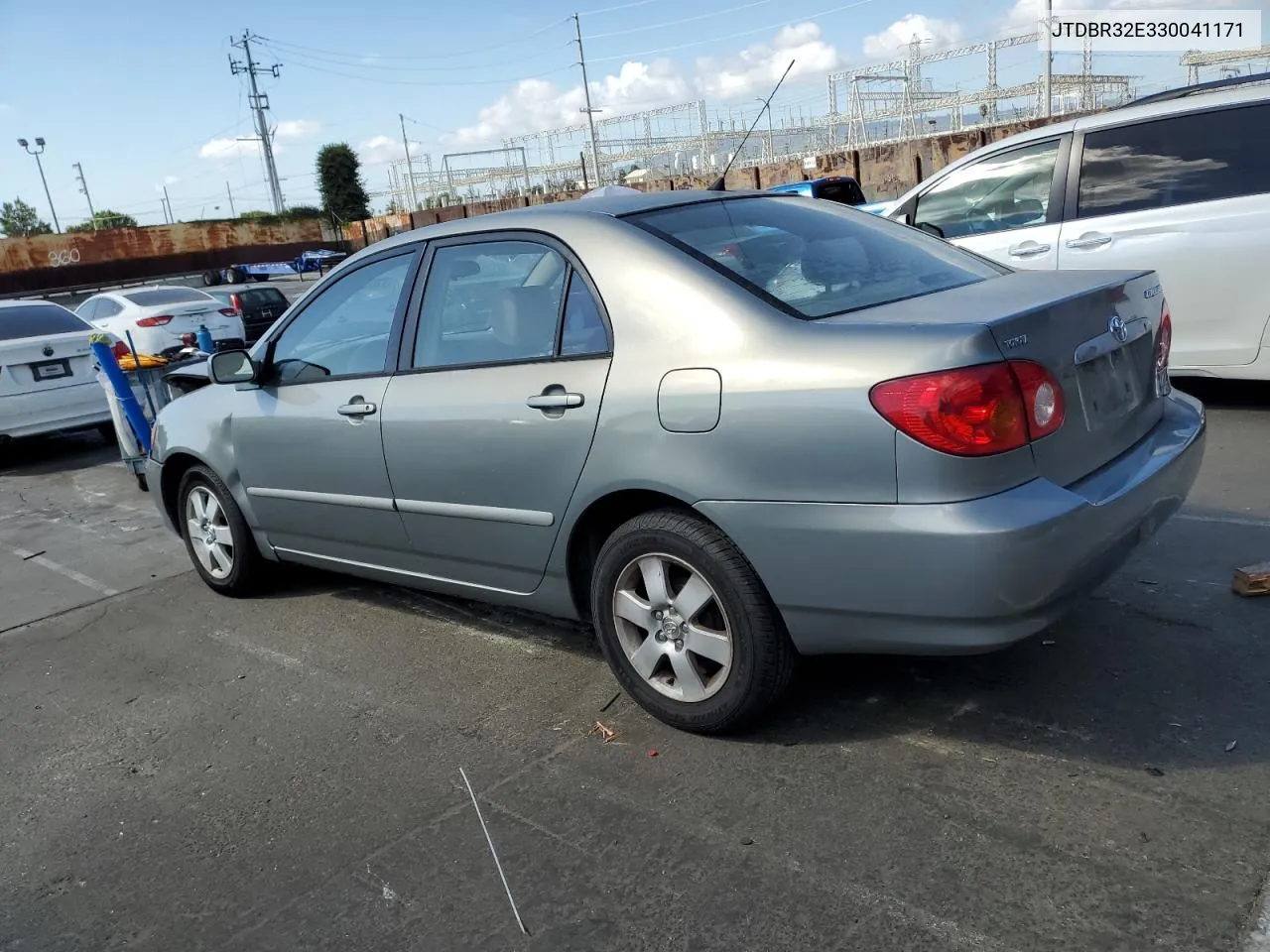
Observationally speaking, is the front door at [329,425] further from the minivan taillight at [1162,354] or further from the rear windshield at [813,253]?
the minivan taillight at [1162,354]

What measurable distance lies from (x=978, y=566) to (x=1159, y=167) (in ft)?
15.1

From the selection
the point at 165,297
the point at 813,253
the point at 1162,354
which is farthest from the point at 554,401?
the point at 165,297

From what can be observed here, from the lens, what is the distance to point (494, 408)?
3467 millimetres

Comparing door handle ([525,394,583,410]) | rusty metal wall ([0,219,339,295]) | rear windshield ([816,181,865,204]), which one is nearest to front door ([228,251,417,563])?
door handle ([525,394,583,410])

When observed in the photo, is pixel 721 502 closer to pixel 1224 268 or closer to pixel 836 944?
pixel 836 944

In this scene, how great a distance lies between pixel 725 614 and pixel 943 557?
2.27ft

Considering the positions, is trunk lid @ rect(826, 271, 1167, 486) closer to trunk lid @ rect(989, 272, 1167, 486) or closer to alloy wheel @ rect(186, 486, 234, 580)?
trunk lid @ rect(989, 272, 1167, 486)

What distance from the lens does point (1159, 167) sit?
6016 mm

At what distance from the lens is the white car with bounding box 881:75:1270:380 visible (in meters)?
5.73

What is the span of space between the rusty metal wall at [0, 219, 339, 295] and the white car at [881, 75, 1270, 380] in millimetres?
43932

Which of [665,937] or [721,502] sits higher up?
[721,502]

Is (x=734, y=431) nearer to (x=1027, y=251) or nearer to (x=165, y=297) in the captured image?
(x=1027, y=251)

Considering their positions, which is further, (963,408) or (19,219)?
(19,219)

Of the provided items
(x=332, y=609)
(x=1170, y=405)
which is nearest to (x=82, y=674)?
(x=332, y=609)
